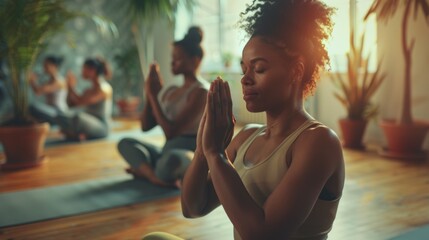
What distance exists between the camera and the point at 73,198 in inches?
112

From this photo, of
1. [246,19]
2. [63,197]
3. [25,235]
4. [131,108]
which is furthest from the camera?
[131,108]

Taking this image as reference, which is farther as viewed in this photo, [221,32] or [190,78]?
[221,32]

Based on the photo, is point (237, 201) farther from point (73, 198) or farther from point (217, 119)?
point (73, 198)

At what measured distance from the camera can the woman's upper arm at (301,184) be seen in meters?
0.94

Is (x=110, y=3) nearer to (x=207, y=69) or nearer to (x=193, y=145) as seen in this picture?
(x=207, y=69)

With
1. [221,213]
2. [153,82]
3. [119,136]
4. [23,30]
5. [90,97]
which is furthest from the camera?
[119,136]

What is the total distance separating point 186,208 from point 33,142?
302 cm

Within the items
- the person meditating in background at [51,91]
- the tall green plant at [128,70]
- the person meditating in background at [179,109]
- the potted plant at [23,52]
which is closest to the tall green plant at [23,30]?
the potted plant at [23,52]

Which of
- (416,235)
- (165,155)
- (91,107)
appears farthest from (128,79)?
(416,235)

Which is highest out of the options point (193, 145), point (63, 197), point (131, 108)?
point (193, 145)

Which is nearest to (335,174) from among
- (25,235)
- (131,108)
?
(25,235)

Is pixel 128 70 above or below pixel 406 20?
below

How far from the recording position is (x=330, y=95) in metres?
4.98

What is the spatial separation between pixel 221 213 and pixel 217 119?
5.19 feet
